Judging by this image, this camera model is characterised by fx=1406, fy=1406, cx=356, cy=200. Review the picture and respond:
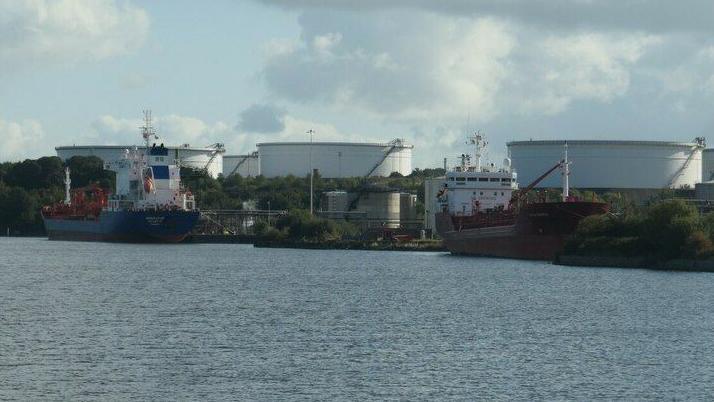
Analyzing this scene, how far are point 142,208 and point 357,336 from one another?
3741 inches

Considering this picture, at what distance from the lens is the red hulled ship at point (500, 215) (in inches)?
3676

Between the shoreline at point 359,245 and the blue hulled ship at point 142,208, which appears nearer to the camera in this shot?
the shoreline at point 359,245

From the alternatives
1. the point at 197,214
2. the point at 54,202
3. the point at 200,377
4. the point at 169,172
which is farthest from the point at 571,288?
the point at 54,202

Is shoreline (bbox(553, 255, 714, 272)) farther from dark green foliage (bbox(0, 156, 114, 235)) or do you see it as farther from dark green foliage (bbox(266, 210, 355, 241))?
dark green foliage (bbox(0, 156, 114, 235))

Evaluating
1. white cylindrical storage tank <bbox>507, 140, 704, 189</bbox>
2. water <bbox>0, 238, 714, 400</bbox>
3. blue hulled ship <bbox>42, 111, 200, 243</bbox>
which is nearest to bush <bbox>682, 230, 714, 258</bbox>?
water <bbox>0, 238, 714, 400</bbox>

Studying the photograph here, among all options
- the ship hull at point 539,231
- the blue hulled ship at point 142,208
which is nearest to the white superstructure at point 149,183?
the blue hulled ship at point 142,208

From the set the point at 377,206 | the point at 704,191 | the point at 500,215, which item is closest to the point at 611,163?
the point at 704,191

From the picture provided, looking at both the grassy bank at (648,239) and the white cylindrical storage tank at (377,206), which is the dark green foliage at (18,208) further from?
the grassy bank at (648,239)

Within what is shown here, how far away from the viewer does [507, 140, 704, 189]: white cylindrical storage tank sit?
6481 inches

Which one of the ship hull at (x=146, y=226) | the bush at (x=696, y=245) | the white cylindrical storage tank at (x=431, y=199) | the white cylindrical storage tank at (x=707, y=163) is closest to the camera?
the bush at (x=696, y=245)

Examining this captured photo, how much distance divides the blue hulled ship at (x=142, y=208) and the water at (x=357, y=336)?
185ft

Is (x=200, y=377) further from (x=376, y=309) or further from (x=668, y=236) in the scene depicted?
(x=668, y=236)

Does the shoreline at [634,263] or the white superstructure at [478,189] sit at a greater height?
the white superstructure at [478,189]

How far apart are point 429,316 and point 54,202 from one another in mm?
134778
